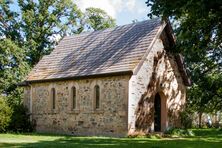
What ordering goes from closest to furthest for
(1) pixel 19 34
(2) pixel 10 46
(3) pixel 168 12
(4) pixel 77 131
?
(3) pixel 168 12 → (4) pixel 77 131 → (2) pixel 10 46 → (1) pixel 19 34

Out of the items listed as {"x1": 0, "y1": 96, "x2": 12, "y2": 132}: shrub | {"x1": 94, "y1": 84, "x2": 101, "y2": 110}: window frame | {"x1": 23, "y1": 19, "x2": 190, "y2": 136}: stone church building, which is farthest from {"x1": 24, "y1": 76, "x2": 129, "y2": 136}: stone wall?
{"x1": 0, "y1": 96, "x2": 12, "y2": 132}: shrub

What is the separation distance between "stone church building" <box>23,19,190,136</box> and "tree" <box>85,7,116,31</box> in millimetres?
16487

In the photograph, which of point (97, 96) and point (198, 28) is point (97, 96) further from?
point (198, 28)

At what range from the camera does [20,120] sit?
34656 millimetres

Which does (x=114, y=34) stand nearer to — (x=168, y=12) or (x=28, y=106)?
(x=28, y=106)

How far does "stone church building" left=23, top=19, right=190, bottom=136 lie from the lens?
94.1 ft

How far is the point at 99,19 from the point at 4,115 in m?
23.7

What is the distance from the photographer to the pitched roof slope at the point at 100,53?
29.4 m

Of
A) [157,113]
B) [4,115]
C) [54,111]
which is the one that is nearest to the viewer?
[157,113]

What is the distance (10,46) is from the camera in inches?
1766

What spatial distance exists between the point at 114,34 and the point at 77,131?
8033mm

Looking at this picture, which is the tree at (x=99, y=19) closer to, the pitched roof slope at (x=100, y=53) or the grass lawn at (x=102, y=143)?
the pitched roof slope at (x=100, y=53)

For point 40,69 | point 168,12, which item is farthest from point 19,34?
point 168,12

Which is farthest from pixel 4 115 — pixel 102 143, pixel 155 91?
pixel 102 143
